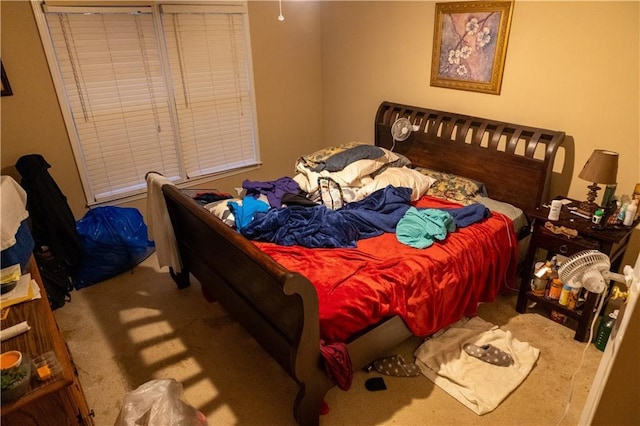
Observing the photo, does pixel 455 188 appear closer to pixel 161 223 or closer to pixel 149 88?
pixel 161 223

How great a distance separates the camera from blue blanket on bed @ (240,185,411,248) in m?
2.39

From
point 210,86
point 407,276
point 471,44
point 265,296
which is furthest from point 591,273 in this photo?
point 210,86

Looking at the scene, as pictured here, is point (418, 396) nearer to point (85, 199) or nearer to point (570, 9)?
point (570, 9)

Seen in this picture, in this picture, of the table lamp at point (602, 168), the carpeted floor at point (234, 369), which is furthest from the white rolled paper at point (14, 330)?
the table lamp at point (602, 168)

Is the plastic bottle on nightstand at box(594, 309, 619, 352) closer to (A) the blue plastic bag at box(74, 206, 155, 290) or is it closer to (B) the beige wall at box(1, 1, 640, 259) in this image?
(B) the beige wall at box(1, 1, 640, 259)

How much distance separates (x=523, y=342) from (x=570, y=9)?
6.75 ft

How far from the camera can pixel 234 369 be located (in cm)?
229

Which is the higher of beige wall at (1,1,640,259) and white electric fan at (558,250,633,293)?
beige wall at (1,1,640,259)

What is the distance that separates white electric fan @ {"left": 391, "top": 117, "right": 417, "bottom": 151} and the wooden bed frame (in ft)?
0.18

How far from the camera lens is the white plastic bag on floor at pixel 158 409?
1704mm

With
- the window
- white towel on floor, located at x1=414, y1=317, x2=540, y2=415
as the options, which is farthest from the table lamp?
the window

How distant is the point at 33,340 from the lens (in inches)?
51.8

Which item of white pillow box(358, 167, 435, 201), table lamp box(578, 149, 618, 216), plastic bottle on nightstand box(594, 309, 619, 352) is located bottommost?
plastic bottle on nightstand box(594, 309, 619, 352)

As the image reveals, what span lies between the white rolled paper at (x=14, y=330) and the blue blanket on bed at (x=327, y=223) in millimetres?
1228
